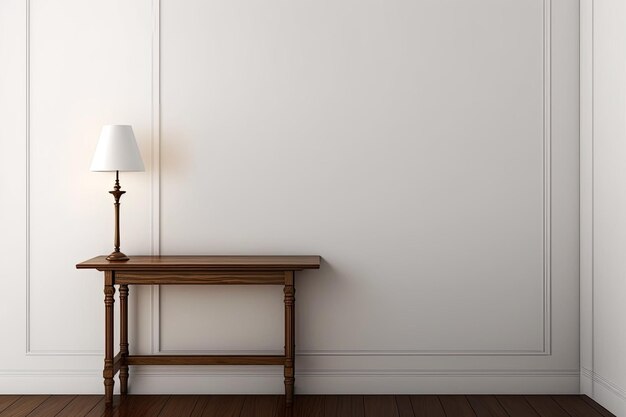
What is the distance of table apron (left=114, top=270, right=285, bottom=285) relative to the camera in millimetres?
3541

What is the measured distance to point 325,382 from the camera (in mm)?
3854

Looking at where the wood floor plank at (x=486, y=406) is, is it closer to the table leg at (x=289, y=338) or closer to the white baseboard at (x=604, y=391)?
the white baseboard at (x=604, y=391)

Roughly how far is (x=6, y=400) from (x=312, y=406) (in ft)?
5.56

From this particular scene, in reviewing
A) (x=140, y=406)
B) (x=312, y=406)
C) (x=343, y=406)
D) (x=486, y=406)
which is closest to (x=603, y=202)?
(x=486, y=406)

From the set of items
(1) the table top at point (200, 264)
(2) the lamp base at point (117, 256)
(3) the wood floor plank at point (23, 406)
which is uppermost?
(2) the lamp base at point (117, 256)

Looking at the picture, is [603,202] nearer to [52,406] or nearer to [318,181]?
[318,181]

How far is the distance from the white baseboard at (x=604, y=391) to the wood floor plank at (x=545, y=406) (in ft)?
0.73

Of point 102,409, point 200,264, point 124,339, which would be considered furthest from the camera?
point 124,339

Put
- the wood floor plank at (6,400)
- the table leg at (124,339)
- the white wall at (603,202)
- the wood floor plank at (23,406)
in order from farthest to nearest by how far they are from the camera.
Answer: the table leg at (124,339) → the wood floor plank at (6,400) → the wood floor plank at (23,406) → the white wall at (603,202)

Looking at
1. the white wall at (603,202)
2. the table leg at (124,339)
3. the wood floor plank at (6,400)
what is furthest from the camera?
the table leg at (124,339)

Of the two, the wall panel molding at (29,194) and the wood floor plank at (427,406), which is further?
the wall panel molding at (29,194)

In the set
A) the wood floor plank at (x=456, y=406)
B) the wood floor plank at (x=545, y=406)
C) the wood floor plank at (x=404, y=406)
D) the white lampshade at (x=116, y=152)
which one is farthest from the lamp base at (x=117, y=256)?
the wood floor plank at (x=545, y=406)

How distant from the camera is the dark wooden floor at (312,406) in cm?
349

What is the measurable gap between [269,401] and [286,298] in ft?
1.99
